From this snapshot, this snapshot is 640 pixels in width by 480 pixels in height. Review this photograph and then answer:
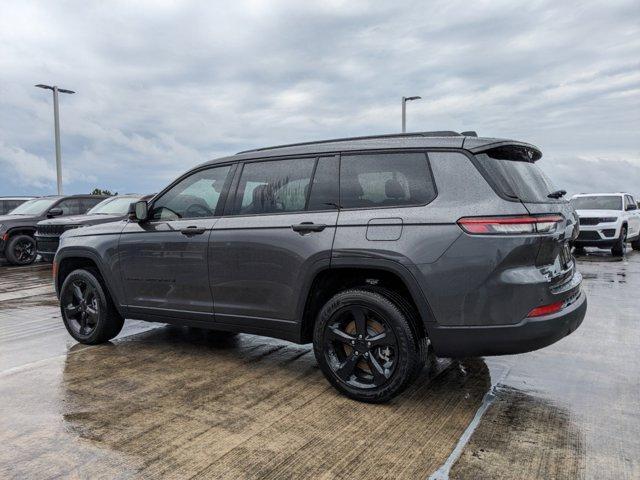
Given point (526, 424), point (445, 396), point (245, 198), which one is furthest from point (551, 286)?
point (245, 198)

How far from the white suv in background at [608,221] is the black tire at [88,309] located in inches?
463

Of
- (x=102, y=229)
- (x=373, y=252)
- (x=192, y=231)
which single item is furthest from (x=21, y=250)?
(x=373, y=252)

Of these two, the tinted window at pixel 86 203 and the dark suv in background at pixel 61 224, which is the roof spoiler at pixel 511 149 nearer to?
the dark suv in background at pixel 61 224

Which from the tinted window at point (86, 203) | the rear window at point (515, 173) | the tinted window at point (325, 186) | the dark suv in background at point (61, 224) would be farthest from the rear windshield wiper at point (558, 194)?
the tinted window at point (86, 203)

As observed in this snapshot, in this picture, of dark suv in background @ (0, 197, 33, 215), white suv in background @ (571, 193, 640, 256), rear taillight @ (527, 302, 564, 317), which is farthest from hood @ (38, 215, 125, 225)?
dark suv in background @ (0, 197, 33, 215)

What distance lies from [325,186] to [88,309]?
297 cm

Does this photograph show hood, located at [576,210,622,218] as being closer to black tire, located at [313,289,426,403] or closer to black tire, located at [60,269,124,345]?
black tire, located at [313,289,426,403]

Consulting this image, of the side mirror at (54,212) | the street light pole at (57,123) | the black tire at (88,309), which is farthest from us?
the street light pole at (57,123)

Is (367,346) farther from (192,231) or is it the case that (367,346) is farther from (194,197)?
(194,197)

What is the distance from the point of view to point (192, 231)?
182 inches

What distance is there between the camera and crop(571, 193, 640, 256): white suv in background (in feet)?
47.4

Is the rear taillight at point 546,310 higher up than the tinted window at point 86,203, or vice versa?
the tinted window at point 86,203

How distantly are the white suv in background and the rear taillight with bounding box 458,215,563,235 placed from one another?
11.4 m

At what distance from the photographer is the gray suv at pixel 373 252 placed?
3.42 metres
